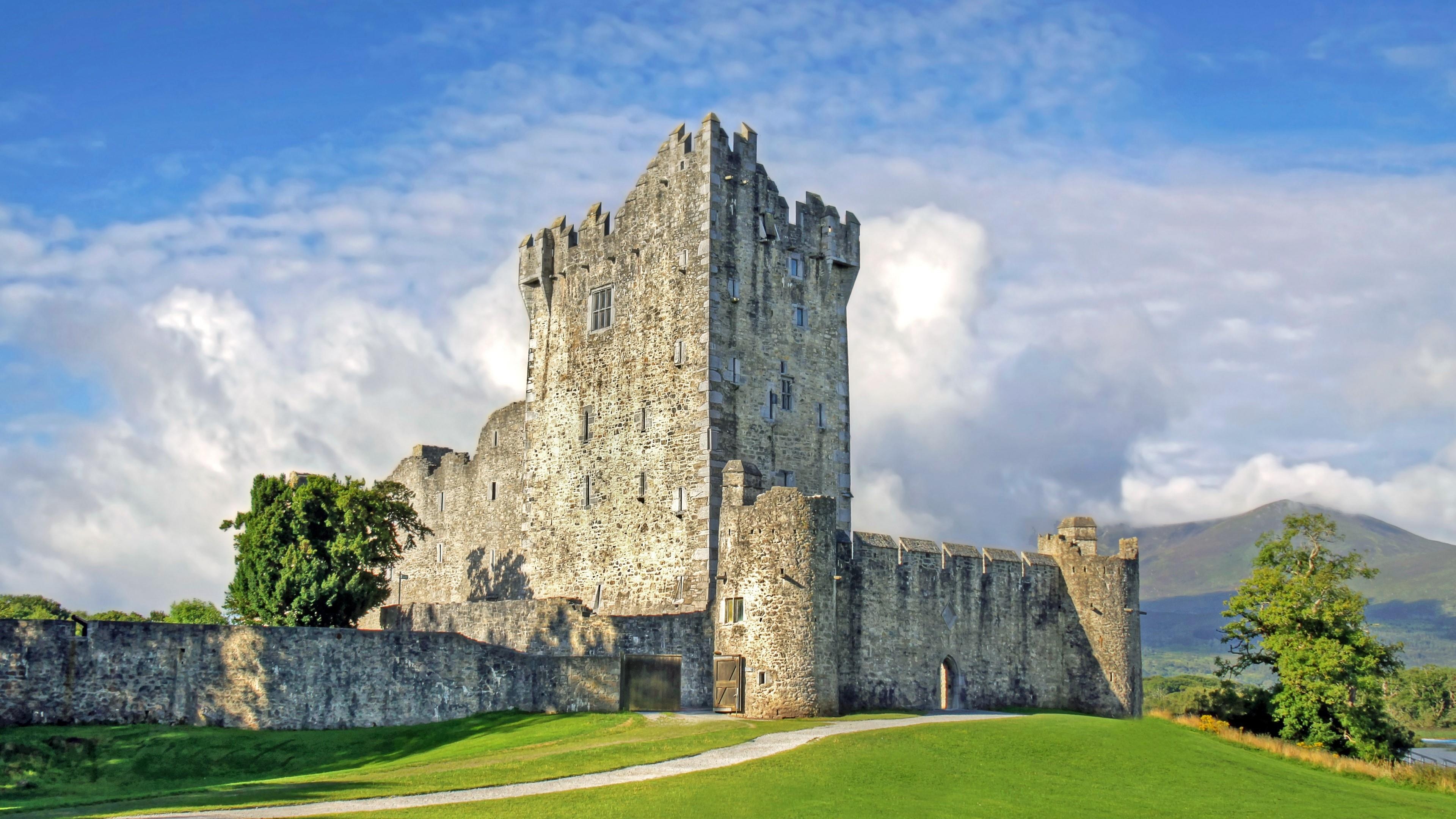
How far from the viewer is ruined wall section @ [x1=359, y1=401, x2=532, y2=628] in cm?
5316

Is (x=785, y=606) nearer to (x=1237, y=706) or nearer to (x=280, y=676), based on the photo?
(x=280, y=676)

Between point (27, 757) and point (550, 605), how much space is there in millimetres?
14242

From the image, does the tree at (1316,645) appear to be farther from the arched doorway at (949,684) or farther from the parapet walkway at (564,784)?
the parapet walkway at (564,784)

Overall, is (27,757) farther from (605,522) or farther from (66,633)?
(605,522)

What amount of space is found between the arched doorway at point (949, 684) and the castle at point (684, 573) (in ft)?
0.19

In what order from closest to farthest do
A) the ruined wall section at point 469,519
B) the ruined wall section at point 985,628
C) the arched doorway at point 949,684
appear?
the ruined wall section at point 985,628 → the arched doorway at point 949,684 → the ruined wall section at point 469,519

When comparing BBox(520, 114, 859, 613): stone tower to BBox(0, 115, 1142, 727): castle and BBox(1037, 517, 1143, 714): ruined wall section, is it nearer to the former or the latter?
BBox(0, 115, 1142, 727): castle

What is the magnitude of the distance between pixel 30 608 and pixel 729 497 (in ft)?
124

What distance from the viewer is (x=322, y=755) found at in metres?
34.1

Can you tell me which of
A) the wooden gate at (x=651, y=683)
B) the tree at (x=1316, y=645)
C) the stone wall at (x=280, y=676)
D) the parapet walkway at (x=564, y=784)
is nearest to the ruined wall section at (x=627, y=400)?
the wooden gate at (x=651, y=683)

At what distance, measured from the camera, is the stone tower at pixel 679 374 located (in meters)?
43.7

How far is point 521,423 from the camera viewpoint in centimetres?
5447

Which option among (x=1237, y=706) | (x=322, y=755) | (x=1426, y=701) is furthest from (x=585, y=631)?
(x=1426, y=701)

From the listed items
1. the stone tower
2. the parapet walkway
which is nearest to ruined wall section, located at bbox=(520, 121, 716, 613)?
the stone tower
